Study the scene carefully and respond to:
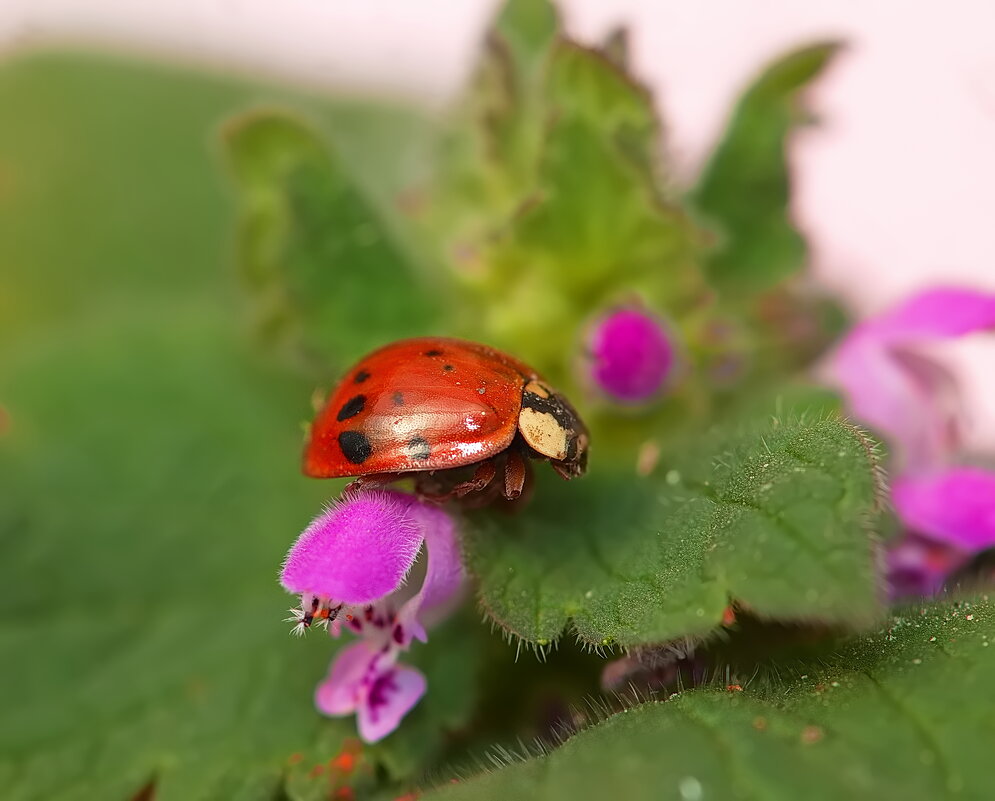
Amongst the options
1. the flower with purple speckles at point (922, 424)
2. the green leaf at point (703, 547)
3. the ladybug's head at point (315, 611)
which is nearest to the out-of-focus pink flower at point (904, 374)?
Result: the flower with purple speckles at point (922, 424)

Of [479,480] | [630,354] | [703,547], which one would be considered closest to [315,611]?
[479,480]

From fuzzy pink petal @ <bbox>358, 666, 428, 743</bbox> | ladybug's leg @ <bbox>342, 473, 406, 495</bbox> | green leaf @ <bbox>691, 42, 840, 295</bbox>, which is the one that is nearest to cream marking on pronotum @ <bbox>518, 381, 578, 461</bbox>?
ladybug's leg @ <bbox>342, 473, 406, 495</bbox>

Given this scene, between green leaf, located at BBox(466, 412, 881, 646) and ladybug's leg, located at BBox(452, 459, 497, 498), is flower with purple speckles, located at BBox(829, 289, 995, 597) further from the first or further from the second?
ladybug's leg, located at BBox(452, 459, 497, 498)

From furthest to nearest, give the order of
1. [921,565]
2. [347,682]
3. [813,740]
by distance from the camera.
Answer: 1. [921,565]
2. [347,682]
3. [813,740]

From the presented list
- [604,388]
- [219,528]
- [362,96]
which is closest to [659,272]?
[604,388]

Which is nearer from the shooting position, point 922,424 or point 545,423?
point 545,423

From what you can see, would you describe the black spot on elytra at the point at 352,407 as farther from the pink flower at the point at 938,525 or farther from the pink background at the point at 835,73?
the pink background at the point at 835,73

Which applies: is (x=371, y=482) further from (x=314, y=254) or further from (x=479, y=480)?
(x=314, y=254)

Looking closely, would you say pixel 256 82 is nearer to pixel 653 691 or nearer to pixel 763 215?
pixel 763 215
